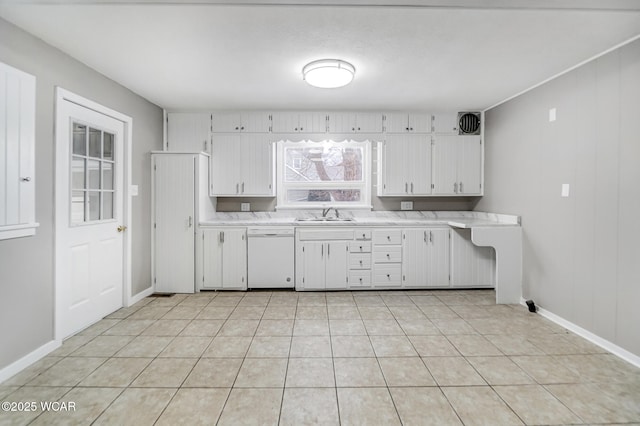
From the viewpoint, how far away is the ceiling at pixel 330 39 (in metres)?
1.94

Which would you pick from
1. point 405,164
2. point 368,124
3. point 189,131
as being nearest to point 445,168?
point 405,164

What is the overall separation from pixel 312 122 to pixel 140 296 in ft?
10.1

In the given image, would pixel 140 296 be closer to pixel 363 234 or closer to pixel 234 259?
pixel 234 259

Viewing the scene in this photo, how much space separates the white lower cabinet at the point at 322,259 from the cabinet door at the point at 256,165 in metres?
0.88

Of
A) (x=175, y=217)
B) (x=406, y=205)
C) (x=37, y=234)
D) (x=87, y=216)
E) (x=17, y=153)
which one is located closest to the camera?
(x=17, y=153)

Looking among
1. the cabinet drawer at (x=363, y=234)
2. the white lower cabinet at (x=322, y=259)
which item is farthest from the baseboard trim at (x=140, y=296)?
the cabinet drawer at (x=363, y=234)

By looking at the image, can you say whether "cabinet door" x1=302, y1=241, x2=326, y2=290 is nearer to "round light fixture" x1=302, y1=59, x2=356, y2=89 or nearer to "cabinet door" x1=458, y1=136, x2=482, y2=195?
"round light fixture" x1=302, y1=59, x2=356, y2=89

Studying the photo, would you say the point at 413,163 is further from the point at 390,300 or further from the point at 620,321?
the point at 620,321

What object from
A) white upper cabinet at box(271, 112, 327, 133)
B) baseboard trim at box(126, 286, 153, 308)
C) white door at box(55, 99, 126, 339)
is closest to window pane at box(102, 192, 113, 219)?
white door at box(55, 99, 126, 339)

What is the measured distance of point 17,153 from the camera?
2.11 meters

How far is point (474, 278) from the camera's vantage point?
4.04 metres

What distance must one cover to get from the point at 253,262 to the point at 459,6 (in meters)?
3.31

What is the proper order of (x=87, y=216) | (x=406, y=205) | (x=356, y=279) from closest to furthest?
(x=87, y=216), (x=356, y=279), (x=406, y=205)

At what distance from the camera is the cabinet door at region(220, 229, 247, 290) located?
12.9 feet
